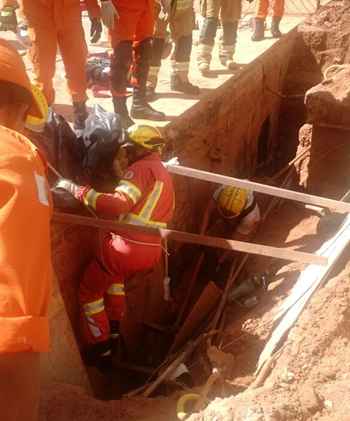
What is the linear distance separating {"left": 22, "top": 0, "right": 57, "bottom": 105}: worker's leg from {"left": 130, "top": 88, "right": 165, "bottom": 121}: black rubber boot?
1.04m

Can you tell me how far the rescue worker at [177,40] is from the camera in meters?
6.48

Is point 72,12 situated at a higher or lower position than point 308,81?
higher

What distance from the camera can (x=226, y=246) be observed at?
155 inches

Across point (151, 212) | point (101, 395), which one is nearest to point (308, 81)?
point (151, 212)

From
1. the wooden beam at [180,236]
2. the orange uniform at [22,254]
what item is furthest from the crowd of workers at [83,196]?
the wooden beam at [180,236]

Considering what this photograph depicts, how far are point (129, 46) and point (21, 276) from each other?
4231 millimetres

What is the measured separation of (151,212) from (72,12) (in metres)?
2.08

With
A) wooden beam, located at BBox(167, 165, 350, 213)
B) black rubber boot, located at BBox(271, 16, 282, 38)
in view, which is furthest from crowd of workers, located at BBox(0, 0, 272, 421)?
black rubber boot, located at BBox(271, 16, 282, 38)

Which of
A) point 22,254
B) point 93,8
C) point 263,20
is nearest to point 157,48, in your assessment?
point 93,8

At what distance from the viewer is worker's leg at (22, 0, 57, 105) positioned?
4773 millimetres

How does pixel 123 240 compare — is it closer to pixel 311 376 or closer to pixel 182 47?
pixel 311 376

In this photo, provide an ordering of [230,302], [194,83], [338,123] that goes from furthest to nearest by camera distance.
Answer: [194,83] < [338,123] < [230,302]

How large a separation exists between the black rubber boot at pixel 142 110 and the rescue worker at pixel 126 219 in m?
1.62

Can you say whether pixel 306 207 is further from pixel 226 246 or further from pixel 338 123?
pixel 226 246
